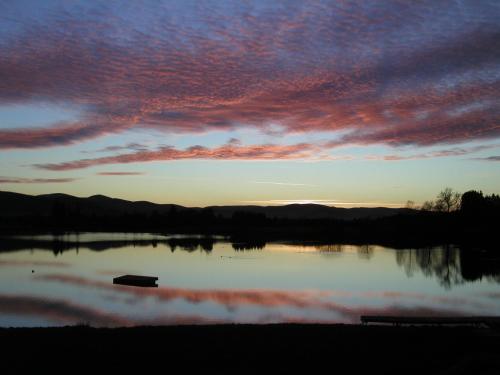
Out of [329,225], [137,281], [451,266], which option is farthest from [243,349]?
[329,225]

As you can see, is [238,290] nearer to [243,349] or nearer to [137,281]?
[137,281]

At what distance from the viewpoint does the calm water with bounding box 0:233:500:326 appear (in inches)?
983

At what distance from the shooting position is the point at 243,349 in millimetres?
13664

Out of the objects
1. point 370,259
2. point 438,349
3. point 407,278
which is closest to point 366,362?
point 438,349

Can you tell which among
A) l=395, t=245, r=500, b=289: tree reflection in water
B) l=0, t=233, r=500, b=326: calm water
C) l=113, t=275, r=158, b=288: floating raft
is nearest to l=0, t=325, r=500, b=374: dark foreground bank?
l=0, t=233, r=500, b=326: calm water

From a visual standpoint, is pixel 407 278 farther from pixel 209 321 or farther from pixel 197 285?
pixel 209 321

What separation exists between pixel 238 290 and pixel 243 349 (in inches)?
809

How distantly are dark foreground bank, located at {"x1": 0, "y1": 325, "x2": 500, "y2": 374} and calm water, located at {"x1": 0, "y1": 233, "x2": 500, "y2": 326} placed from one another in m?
7.39

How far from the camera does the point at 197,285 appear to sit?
36844mm

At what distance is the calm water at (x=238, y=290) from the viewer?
81.9 feet

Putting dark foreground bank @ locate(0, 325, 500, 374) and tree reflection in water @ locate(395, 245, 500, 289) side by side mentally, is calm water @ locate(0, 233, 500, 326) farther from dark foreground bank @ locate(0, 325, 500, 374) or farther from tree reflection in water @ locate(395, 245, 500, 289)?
dark foreground bank @ locate(0, 325, 500, 374)

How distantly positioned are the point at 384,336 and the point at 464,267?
133 ft

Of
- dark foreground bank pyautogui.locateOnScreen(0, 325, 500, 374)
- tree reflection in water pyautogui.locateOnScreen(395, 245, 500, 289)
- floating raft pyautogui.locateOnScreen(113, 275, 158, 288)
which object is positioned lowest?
tree reflection in water pyautogui.locateOnScreen(395, 245, 500, 289)

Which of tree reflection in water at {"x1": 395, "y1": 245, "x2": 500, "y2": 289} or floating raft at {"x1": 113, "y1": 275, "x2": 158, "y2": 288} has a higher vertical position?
floating raft at {"x1": 113, "y1": 275, "x2": 158, "y2": 288}
